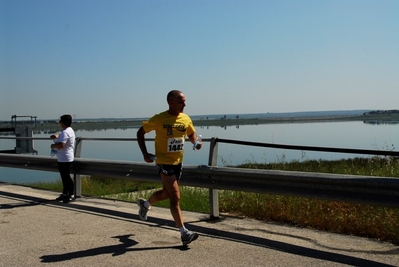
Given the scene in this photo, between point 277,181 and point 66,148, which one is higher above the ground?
point 66,148

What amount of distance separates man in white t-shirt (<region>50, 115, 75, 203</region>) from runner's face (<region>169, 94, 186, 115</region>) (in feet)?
13.2

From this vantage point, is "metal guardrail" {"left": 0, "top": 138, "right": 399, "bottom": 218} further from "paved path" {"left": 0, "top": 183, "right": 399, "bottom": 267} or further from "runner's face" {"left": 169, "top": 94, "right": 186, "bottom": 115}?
"runner's face" {"left": 169, "top": 94, "right": 186, "bottom": 115}

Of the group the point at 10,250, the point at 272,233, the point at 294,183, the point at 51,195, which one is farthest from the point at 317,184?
the point at 51,195

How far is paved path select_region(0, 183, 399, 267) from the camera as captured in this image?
550 centimetres

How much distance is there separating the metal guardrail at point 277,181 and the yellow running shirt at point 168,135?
3.93 feet

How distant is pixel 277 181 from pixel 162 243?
5.57 feet

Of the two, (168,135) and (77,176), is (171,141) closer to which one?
(168,135)

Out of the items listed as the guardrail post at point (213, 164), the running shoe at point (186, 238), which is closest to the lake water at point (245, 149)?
the guardrail post at point (213, 164)

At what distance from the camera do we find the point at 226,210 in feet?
27.5

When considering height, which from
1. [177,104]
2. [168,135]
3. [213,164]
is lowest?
[213,164]

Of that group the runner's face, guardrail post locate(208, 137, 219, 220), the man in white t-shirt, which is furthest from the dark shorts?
the man in white t-shirt

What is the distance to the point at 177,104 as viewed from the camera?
619 centimetres

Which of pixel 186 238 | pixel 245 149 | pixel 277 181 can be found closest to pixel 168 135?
pixel 186 238

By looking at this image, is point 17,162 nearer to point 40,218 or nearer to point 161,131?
point 40,218
